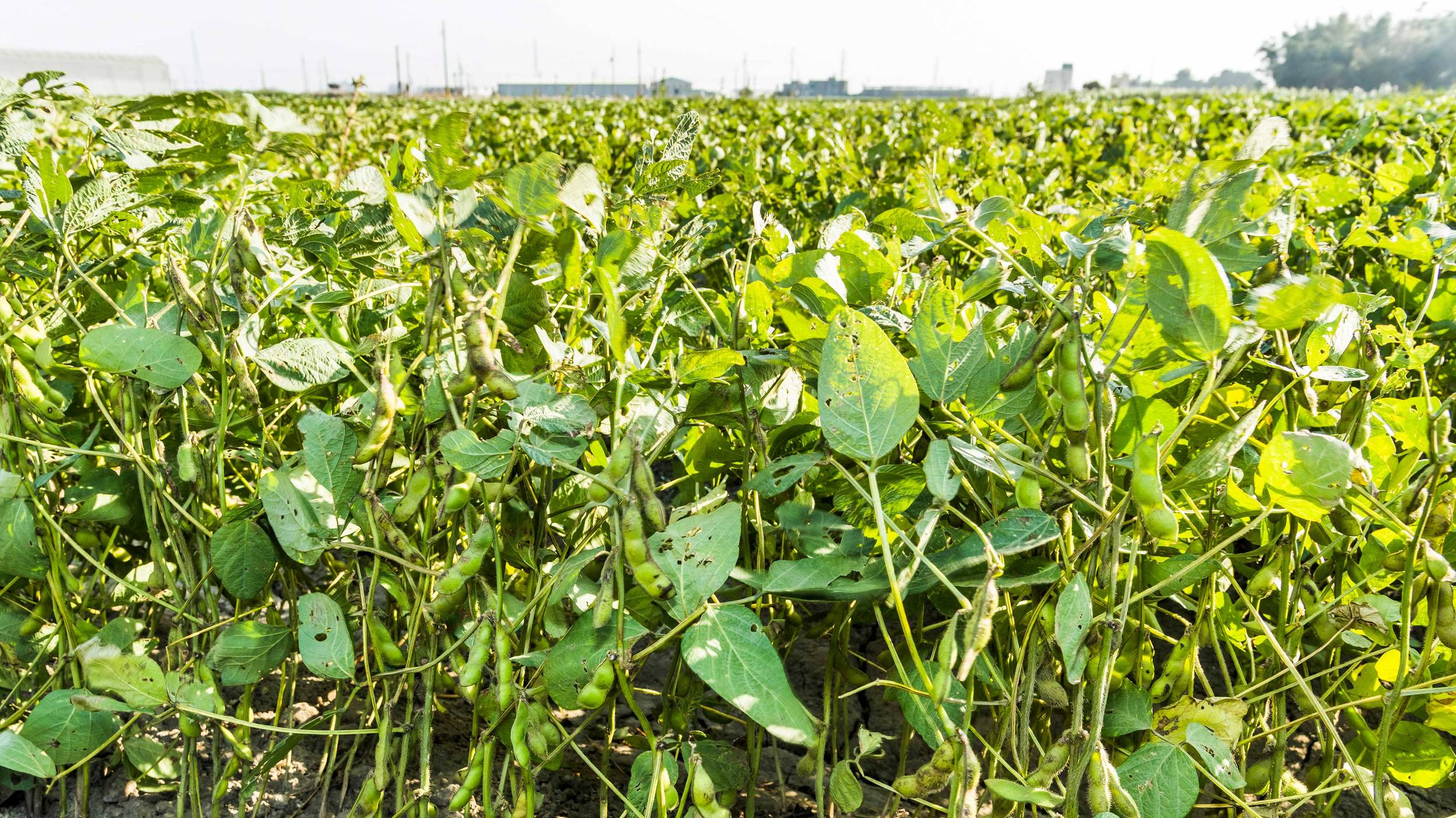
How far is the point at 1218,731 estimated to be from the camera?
0.79 m

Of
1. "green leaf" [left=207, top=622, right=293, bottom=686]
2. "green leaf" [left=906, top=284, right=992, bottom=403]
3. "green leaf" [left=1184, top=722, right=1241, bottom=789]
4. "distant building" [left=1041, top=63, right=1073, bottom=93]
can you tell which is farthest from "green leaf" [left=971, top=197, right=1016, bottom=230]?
"distant building" [left=1041, top=63, right=1073, bottom=93]

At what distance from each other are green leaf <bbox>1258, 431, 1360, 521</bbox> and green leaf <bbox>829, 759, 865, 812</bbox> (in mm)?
396

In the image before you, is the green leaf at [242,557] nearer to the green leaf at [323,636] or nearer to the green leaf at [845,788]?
the green leaf at [323,636]

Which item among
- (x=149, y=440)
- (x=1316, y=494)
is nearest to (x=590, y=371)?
(x=149, y=440)

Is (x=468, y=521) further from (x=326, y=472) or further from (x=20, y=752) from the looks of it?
(x=20, y=752)

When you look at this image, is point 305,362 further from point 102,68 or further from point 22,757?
point 102,68

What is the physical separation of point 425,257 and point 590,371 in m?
0.20

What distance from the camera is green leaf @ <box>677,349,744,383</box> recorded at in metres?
0.73

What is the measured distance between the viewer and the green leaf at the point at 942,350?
2.38ft

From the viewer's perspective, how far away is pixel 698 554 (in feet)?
2.30

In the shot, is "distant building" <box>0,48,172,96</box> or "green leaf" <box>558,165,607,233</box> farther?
"distant building" <box>0,48,172,96</box>

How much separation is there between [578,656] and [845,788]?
0.25 meters

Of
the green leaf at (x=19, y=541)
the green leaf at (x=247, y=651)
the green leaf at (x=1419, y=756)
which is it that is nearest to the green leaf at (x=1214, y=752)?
the green leaf at (x=1419, y=756)

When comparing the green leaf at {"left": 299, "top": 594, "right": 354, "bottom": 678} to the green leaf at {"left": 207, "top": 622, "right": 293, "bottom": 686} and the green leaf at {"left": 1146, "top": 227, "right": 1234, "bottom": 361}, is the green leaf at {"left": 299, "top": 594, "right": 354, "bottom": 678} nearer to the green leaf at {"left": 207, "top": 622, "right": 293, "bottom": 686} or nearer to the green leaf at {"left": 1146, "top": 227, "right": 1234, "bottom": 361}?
the green leaf at {"left": 207, "top": 622, "right": 293, "bottom": 686}
